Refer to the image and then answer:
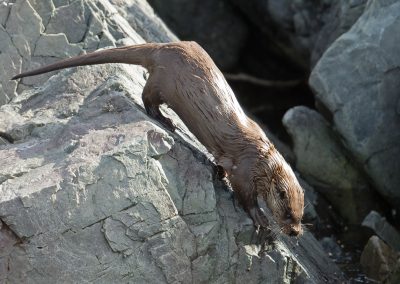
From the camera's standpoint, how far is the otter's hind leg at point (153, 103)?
443 cm

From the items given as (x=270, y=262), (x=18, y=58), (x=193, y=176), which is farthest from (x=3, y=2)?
(x=270, y=262)

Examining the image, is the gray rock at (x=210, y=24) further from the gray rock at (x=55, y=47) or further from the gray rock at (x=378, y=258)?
the gray rock at (x=378, y=258)

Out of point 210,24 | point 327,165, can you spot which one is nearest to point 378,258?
point 327,165

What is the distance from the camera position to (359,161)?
590 centimetres

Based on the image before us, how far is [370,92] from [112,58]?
199 centimetres

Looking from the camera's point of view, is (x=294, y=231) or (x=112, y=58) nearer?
(x=294, y=231)

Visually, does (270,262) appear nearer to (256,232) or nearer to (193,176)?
(256,232)

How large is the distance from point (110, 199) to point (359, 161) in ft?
8.13

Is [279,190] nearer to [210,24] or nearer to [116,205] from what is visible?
[116,205]

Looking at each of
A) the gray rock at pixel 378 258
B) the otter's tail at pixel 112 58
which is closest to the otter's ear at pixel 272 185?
the otter's tail at pixel 112 58

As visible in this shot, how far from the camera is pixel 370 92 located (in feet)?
19.1

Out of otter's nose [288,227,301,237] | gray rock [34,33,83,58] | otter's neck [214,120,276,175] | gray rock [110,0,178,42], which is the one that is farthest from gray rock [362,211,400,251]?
gray rock [34,33,83,58]

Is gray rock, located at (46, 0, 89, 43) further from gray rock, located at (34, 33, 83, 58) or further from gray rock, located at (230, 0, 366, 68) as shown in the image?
gray rock, located at (230, 0, 366, 68)

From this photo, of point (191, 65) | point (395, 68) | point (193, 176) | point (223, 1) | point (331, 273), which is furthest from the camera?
point (223, 1)
